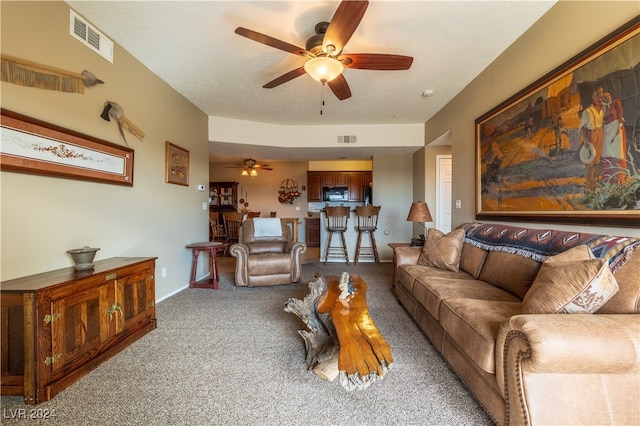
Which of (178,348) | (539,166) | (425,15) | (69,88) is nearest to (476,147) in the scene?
(539,166)

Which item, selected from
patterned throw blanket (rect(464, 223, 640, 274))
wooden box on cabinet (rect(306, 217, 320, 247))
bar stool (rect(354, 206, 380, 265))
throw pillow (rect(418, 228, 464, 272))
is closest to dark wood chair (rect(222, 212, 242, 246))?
wooden box on cabinet (rect(306, 217, 320, 247))

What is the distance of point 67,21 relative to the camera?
6.69 feet

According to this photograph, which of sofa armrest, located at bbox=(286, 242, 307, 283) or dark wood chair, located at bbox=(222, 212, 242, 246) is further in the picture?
dark wood chair, located at bbox=(222, 212, 242, 246)

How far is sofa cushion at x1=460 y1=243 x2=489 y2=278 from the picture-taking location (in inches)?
96.1

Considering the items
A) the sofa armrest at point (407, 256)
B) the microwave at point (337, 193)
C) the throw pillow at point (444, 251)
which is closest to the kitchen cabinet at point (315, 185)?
the microwave at point (337, 193)

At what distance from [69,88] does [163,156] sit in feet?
3.92

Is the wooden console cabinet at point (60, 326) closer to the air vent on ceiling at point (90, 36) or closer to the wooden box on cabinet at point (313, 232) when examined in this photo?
the air vent on ceiling at point (90, 36)

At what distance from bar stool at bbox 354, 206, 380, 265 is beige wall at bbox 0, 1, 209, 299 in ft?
9.98

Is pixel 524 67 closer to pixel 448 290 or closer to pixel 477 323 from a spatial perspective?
pixel 448 290

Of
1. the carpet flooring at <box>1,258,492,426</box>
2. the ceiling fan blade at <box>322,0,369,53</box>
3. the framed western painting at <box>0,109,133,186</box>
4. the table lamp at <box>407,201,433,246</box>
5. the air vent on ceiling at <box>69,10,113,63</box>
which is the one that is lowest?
the carpet flooring at <box>1,258,492,426</box>

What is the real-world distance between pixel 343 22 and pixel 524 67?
1.79 metres

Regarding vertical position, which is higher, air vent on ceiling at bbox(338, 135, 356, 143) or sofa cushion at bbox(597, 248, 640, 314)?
air vent on ceiling at bbox(338, 135, 356, 143)

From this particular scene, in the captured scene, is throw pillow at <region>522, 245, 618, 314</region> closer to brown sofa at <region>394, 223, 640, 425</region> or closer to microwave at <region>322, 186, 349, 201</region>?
brown sofa at <region>394, 223, 640, 425</region>

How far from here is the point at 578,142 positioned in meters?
1.82
